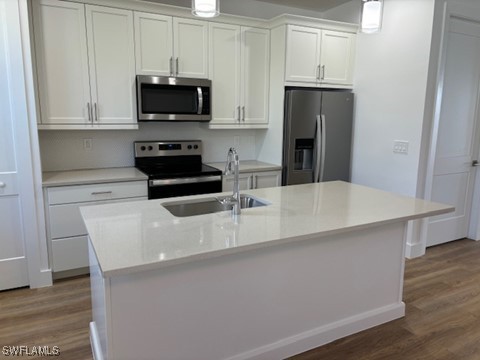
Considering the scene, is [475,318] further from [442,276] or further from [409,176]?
[409,176]

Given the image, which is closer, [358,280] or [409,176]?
[358,280]

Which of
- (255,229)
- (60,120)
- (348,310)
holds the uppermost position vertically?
(60,120)

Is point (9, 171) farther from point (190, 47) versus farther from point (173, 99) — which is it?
point (190, 47)

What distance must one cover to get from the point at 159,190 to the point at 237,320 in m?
1.63

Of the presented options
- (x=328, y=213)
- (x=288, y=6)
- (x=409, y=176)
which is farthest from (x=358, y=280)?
(x=288, y=6)

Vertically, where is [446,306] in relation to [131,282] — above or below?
below

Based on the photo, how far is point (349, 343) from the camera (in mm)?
2256

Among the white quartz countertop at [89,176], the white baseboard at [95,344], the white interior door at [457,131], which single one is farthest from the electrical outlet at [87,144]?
the white interior door at [457,131]

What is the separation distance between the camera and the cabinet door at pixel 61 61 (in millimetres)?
2912

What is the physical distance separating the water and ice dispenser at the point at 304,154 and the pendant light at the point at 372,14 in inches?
64.8

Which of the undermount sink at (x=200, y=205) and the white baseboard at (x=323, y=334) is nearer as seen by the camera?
the white baseboard at (x=323, y=334)

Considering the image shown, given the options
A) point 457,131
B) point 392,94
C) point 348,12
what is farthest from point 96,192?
point 457,131

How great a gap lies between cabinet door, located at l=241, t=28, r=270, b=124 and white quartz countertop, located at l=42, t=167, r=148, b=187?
1354mm

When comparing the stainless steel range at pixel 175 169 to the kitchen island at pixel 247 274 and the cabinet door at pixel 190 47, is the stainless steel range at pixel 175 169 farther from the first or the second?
the kitchen island at pixel 247 274
